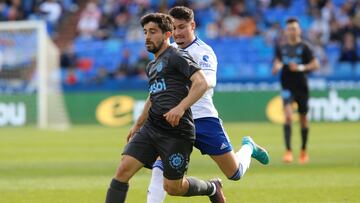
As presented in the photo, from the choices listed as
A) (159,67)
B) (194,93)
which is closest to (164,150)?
(194,93)

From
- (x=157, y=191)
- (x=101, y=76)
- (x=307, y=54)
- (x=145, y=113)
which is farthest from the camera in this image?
(x=101, y=76)

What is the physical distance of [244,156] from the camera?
9805 millimetres

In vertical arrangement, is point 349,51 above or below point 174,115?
below

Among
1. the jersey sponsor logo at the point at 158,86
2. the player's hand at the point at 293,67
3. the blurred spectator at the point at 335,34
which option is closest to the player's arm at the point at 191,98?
the jersey sponsor logo at the point at 158,86

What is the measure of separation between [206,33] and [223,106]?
551 centimetres

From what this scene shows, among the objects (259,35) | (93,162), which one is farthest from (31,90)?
(93,162)

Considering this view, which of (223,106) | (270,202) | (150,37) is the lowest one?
(223,106)

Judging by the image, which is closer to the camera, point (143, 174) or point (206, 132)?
point (206, 132)

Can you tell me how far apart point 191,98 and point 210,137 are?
105 cm

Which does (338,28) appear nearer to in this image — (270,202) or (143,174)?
(143,174)

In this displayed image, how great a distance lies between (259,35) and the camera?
3194 centimetres

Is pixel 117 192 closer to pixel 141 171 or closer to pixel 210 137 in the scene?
pixel 210 137

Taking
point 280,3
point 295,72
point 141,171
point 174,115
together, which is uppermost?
point 174,115

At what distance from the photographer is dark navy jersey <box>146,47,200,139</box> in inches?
326
